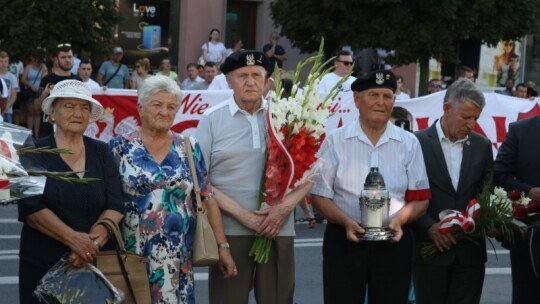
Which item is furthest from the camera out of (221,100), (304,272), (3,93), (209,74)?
(3,93)

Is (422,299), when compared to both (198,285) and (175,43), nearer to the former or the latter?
(198,285)

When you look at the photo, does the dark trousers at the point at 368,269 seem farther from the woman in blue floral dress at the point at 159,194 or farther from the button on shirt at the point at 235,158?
the woman in blue floral dress at the point at 159,194

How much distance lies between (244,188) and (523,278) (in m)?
2.11

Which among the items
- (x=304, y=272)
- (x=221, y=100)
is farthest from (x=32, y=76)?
(x=304, y=272)

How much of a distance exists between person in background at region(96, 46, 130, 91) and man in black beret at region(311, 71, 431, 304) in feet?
50.1

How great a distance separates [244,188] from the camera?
23.1ft

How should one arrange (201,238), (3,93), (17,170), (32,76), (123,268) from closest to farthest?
1. (17,170)
2. (123,268)
3. (201,238)
4. (3,93)
5. (32,76)

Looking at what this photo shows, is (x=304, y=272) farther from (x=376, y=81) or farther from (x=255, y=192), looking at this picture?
(x=376, y=81)

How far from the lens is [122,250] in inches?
249

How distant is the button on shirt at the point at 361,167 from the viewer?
7.07 metres

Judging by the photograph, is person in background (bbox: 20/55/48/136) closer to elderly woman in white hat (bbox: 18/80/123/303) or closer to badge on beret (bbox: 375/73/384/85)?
badge on beret (bbox: 375/73/384/85)

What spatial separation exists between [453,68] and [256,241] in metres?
24.4

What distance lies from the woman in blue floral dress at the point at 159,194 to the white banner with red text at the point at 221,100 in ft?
29.9

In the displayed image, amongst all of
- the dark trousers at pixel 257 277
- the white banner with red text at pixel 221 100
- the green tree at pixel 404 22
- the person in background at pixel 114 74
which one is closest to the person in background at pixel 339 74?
the white banner with red text at pixel 221 100
